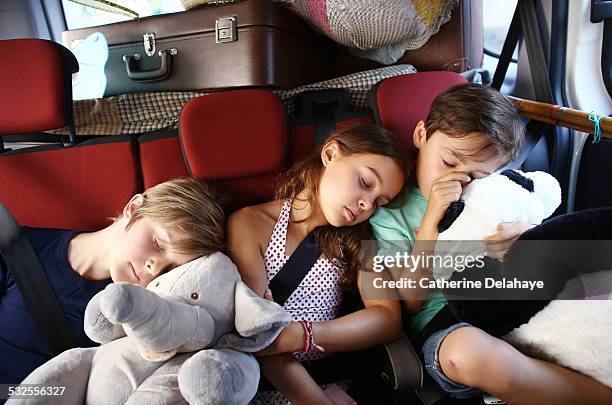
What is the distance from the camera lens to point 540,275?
29.4 inches

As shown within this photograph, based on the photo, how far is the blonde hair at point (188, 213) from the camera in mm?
978

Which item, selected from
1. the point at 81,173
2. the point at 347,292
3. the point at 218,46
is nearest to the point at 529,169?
the point at 347,292

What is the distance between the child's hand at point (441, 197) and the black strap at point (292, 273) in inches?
12.3

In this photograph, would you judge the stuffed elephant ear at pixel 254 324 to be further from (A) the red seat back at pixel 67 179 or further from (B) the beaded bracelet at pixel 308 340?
(A) the red seat back at pixel 67 179

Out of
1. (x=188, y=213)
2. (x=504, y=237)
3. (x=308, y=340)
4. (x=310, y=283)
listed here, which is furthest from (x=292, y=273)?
(x=504, y=237)

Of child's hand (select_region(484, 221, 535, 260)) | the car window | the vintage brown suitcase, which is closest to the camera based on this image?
child's hand (select_region(484, 221, 535, 260))

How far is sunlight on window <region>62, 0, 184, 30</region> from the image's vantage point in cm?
215

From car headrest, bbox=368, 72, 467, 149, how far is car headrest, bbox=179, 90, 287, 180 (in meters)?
0.31

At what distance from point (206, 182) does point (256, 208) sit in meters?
0.16

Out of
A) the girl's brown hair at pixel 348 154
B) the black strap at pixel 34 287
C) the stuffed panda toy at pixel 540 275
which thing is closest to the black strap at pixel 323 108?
the girl's brown hair at pixel 348 154

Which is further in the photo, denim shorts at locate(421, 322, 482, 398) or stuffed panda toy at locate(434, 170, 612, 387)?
denim shorts at locate(421, 322, 482, 398)

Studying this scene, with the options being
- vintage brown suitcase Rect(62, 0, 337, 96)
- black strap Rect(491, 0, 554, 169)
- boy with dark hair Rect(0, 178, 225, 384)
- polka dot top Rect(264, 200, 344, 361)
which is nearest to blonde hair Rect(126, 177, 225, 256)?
boy with dark hair Rect(0, 178, 225, 384)

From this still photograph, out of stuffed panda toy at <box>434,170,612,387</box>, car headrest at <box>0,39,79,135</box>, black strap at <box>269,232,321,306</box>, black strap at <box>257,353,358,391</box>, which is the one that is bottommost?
black strap at <box>257,353,358,391</box>

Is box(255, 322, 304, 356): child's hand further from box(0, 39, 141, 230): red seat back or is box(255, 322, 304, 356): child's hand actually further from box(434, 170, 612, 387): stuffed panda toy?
box(0, 39, 141, 230): red seat back
